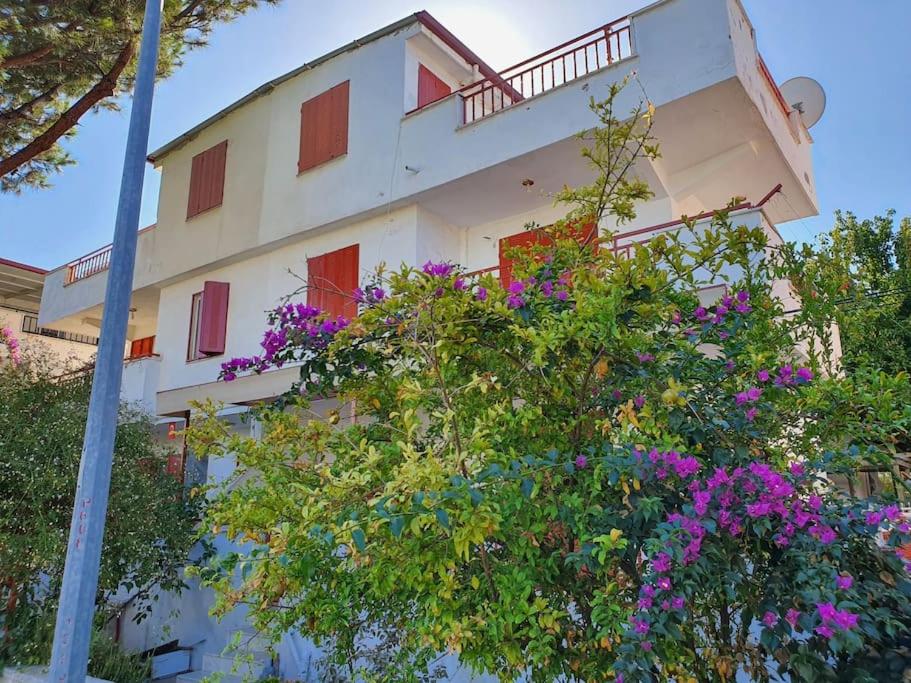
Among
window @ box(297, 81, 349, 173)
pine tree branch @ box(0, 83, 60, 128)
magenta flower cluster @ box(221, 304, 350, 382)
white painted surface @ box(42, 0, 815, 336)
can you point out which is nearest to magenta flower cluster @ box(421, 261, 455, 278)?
magenta flower cluster @ box(221, 304, 350, 382)

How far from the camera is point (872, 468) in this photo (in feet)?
12.0

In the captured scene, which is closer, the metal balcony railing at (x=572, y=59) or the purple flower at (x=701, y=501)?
the purple flower at (x=701, y=501)

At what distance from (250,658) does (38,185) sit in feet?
36.2

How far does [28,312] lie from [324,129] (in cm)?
1620

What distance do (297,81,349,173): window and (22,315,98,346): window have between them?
13.3 metres

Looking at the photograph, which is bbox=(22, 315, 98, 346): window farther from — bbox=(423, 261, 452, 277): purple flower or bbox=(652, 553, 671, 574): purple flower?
Result: bbox=(652, 553, 671, 574): purple flower

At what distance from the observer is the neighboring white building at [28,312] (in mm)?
20516

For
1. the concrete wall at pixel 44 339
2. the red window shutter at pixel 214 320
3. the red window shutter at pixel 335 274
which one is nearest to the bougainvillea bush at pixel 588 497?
the red window shutter at pixel 335 274

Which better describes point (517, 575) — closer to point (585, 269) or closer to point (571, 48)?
point (585, 269)

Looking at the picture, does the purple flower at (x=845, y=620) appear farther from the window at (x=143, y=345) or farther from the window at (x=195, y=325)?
the window at (x=143, y=345)

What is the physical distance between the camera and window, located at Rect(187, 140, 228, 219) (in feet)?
46.2

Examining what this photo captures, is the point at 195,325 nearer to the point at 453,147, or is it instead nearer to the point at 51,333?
the point at 453,147

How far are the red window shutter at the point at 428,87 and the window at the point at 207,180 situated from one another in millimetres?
4955

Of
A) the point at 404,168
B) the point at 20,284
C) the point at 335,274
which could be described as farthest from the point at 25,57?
the point at 20,284
